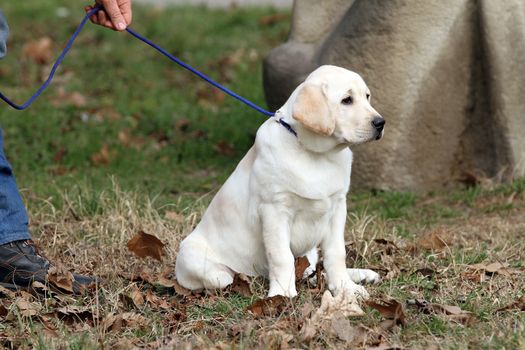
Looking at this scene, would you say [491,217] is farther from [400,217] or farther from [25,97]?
[25,97]

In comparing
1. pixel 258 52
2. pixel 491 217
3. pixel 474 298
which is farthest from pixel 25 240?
pixel 258 52

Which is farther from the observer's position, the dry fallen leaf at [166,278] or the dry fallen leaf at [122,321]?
the dry fallen leaf at [166,278]

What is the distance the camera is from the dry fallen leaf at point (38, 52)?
9.13 meters

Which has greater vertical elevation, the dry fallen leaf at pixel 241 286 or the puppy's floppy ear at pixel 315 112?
the puppy's floppy ear at pixel 315 112

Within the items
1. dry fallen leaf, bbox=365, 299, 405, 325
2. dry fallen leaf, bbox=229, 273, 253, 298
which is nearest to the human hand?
dry fallen leaf, bbox=229, 273, 253, 298

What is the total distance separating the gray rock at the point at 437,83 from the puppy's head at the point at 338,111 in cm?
215

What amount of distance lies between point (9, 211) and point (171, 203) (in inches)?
67.1

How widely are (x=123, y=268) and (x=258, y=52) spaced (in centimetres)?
496

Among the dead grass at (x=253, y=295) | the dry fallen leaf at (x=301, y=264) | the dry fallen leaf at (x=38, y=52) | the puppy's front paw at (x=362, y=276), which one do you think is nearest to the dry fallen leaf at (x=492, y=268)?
the dead grass at (x=253, y=295)

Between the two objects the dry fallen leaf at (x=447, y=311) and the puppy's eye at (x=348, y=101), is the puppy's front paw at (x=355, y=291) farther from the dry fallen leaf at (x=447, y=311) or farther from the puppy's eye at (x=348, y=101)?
the puppy's eye at (x=348, y=101)

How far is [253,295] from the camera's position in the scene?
410 cm

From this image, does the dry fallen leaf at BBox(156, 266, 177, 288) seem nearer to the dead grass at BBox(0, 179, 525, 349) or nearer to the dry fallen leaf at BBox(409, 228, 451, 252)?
the dead grass at BBox(0, 179, 525, 349)

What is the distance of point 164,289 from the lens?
14.4 ft

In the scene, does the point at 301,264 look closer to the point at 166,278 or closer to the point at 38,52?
the point at 166,278
